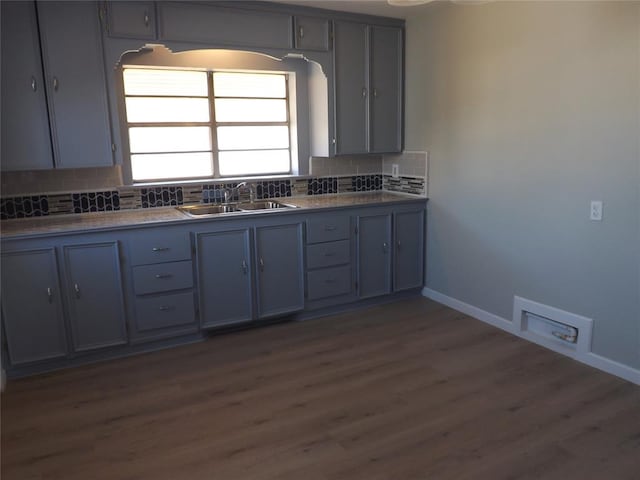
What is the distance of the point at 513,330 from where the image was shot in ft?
11.6

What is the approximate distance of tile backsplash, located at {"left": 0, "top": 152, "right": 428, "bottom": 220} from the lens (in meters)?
3.41

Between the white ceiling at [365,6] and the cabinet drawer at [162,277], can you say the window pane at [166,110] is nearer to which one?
the white ceiling at [365,6]

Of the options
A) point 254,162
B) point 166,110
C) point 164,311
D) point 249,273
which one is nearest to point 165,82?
point 166,110

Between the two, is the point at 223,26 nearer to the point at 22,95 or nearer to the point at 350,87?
the point at 350,87

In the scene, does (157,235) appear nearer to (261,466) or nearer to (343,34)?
(261,466)

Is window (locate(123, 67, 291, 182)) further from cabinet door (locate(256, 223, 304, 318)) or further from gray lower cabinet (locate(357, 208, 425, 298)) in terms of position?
gray lower cabinet (locate(357, 208, 425, 298))

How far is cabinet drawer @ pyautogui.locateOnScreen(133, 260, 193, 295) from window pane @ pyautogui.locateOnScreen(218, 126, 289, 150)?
46.2 inches

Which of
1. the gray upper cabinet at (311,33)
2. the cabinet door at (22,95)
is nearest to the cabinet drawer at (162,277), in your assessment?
the cabinet door at (22,95)

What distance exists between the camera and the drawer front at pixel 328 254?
3.84 metres

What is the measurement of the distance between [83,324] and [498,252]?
2878 millimetres

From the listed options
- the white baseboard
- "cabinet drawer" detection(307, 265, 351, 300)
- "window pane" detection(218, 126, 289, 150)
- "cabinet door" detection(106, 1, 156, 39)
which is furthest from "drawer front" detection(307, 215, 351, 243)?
"cabinet door" detection(106, 1, 156, 39)

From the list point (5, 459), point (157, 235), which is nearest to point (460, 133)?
point (157, 235)

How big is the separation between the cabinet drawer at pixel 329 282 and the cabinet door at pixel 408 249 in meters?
0.48

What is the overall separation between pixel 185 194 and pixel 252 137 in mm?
762
